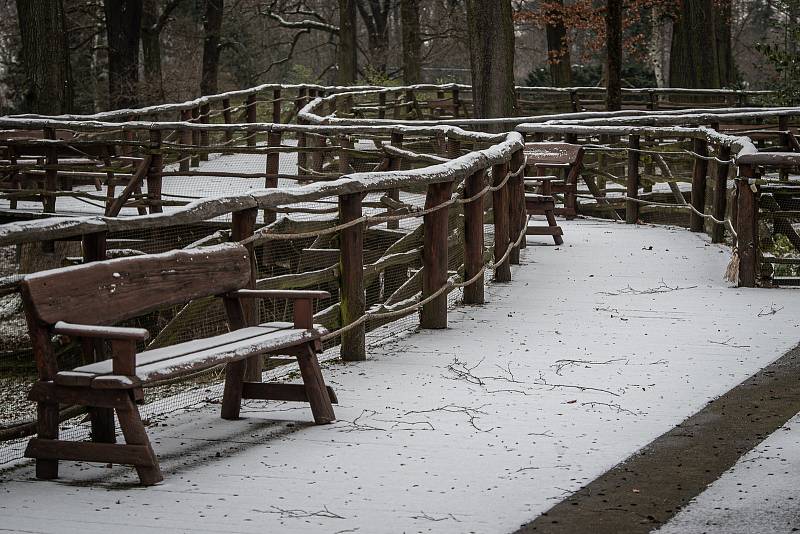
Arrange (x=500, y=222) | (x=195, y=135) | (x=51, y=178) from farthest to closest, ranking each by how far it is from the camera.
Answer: (x=195, y=135)
(x=51, y=178)
(x=500, y=222)

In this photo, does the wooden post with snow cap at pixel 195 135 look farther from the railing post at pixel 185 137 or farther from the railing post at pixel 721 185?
the railing post at pixel 721 185

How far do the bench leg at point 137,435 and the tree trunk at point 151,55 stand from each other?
88.9ft

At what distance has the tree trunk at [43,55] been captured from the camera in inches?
918

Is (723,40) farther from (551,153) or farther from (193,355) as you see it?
(193,355)

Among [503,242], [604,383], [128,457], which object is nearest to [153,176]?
[503,242]

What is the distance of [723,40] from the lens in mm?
38469

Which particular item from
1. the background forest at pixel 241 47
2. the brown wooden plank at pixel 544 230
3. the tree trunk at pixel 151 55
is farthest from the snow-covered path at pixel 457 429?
the tree trunk at pixel 151 55

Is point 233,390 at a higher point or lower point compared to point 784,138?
lower

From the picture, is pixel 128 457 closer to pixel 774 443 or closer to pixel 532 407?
pixel 532 407

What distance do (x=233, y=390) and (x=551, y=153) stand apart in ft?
32.7

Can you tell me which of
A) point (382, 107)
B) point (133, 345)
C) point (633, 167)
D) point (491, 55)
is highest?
point (491, 55)

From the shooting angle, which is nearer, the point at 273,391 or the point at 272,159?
the point at 273,391

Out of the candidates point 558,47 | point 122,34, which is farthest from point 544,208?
point 558,47

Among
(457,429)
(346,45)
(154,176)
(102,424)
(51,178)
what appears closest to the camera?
(102,424)
